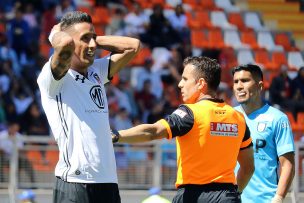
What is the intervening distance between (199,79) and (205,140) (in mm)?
455

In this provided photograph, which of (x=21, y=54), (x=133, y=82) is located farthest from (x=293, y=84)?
(x=21, y=54)

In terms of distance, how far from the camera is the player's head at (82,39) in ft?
18.5

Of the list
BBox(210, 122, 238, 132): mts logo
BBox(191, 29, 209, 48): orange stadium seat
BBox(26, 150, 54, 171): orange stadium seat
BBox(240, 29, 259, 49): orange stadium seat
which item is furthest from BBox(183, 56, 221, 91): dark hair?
BBox(240, 29, 259, 49): orange stadium seat

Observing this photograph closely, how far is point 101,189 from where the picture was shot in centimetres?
561

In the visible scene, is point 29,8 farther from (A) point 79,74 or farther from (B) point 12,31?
(A) point 79,74

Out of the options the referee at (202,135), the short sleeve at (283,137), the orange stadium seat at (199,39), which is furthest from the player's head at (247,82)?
the orange stadium seat at (199,39)

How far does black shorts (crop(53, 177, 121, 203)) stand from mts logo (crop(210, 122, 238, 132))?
83 centimetres

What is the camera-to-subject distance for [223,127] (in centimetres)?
595

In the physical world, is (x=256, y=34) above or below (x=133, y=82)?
above

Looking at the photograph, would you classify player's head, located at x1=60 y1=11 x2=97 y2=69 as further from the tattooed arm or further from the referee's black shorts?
the referee's black shorts

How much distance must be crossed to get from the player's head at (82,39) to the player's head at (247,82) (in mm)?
2150

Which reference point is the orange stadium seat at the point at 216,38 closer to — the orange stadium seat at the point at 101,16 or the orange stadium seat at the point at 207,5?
the orange stadium seat at the point at 207,5

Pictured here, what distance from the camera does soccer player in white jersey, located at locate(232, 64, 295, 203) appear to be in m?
7.14

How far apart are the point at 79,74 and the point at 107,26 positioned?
46.4 ft
